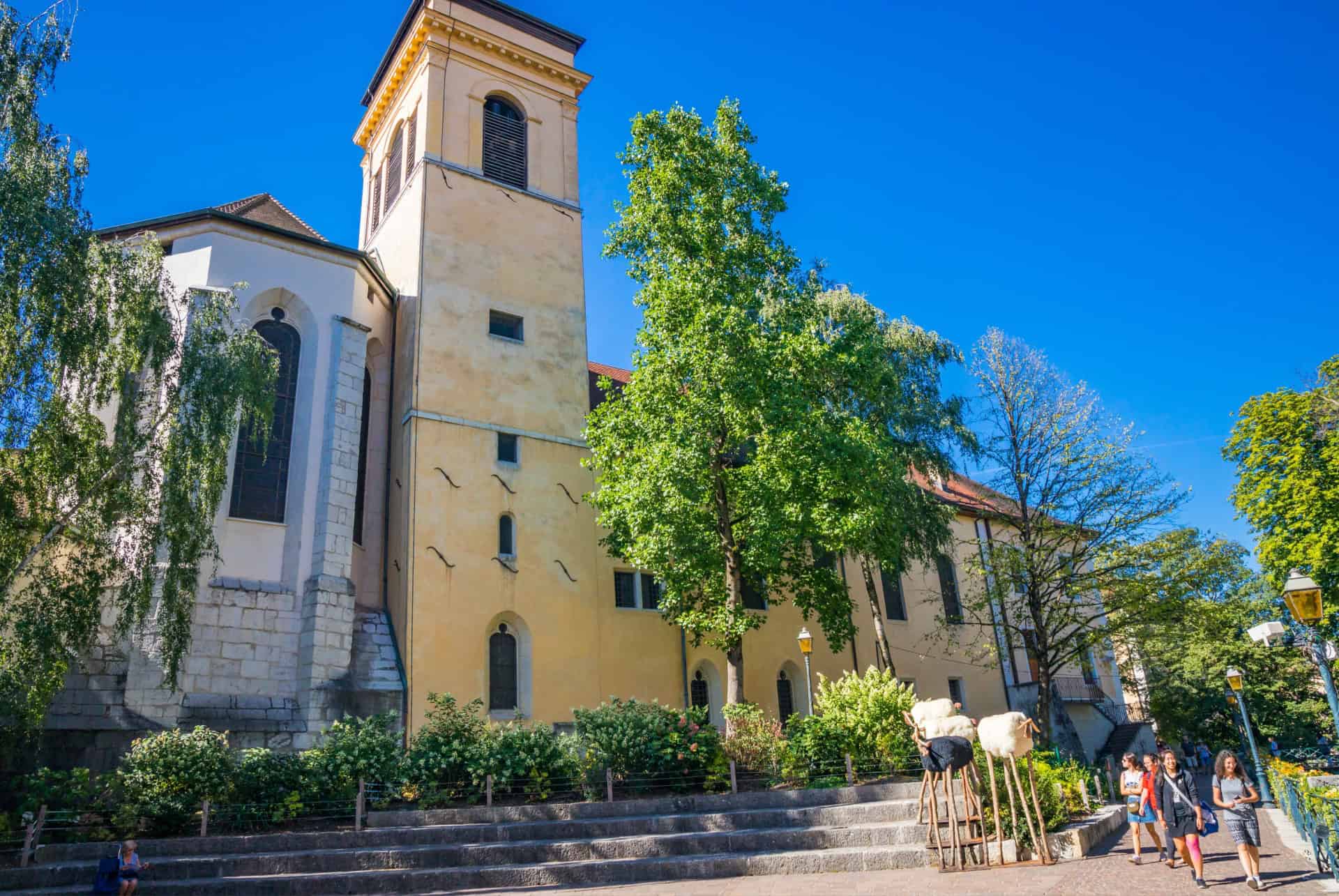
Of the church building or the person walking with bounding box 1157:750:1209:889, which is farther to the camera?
the church building

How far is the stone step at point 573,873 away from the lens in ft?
37.7

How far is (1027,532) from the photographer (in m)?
23.3

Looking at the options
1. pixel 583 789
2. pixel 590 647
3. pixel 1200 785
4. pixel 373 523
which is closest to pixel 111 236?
pixel 373 523

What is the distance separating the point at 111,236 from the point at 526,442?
10.8m

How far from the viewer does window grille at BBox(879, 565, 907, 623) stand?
30.2 metres

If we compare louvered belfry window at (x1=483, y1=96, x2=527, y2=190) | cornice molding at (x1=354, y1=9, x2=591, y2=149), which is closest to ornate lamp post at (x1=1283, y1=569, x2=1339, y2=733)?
louvered belfry window at (x1=483, y1=96, x2=527, y2=190)

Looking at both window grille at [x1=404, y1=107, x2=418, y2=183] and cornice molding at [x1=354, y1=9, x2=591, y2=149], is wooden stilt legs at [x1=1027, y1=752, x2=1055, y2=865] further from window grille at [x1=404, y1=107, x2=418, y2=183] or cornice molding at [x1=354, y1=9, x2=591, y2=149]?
cornice molding at [x1=354, y1=9, x2=591, y2=149]

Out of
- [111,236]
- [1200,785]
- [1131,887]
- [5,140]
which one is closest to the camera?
[1131,887]

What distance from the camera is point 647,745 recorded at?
1578 centimetres

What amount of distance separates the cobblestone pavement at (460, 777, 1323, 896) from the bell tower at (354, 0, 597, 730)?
30.6ft

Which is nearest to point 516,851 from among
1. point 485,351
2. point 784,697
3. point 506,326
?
point 485,351

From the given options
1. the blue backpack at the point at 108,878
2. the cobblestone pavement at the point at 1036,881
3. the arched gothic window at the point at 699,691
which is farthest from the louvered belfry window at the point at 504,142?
the cobblestone pavement at the point at 1036,881

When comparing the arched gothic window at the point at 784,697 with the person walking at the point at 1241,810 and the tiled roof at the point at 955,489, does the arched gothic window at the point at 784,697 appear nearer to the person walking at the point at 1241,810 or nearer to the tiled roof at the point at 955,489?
the tiled roof at the point at 955,489

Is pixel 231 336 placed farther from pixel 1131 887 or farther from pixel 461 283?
pixel 1131 887
